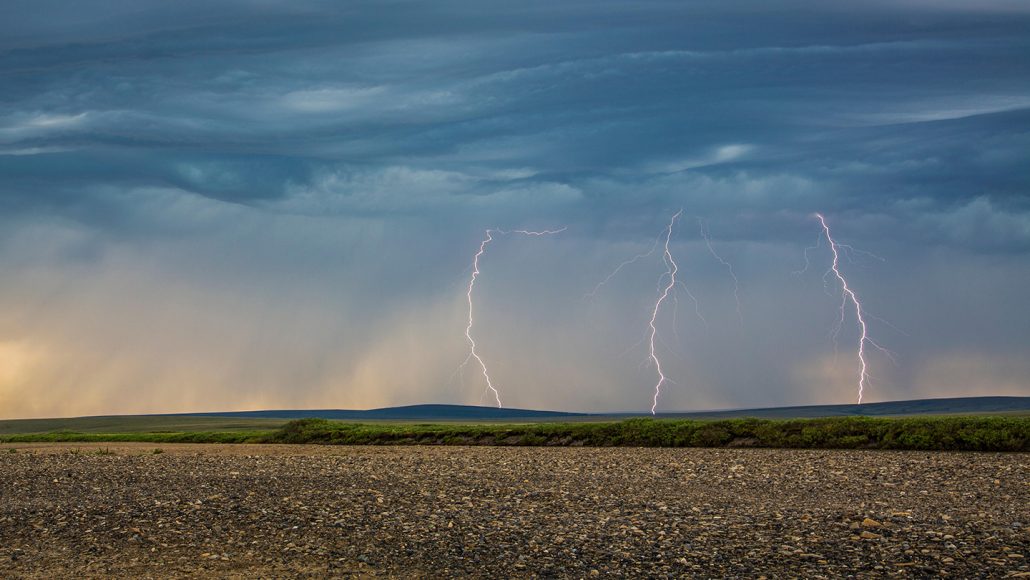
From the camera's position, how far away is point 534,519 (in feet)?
61.1

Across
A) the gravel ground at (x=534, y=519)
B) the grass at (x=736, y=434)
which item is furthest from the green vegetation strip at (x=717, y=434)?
the gravel ground at (x=534, y=519)

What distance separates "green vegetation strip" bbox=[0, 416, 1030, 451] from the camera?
116 feet

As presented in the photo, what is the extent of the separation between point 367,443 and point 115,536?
31.5m

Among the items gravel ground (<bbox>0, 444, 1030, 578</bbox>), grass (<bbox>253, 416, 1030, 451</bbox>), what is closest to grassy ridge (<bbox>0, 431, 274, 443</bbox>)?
grass (<bbox>253, 416, 1030, 451</bbox>)

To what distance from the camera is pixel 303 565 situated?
15.0m

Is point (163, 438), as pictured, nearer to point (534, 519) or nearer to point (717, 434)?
point (717, 434)

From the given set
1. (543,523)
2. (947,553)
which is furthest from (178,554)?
(947,553)

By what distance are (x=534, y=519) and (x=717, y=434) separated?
2336 centimetres

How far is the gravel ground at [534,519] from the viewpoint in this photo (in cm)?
1478

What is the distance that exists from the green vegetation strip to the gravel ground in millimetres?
3777

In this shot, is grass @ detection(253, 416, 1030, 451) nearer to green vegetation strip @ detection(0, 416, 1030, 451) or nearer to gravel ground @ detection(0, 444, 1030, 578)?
green vegetation strip @ detection(0, 416, 1030, 451)

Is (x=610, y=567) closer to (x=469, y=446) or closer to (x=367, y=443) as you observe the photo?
(x=469, y=446)

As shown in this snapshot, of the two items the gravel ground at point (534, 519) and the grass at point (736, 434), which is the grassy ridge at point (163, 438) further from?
the gravel ground at point (534, 519)

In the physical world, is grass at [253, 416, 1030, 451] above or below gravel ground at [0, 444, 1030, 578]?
above
